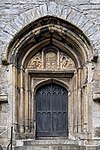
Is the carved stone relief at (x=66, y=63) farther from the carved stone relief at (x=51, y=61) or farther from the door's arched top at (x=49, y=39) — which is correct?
the door's arched top at (x=49, y=39)

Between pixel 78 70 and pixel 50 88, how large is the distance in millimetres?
1018

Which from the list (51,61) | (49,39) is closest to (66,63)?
(51,61)

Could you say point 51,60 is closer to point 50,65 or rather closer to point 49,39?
point 50,65

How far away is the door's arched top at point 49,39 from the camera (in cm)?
1123

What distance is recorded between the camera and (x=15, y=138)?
10992mm

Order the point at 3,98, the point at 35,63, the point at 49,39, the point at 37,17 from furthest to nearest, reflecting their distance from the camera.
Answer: the point at 35,63
the point at 49,39
the point at 37,17
the point at 3,98

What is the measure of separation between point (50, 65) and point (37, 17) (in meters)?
1.55

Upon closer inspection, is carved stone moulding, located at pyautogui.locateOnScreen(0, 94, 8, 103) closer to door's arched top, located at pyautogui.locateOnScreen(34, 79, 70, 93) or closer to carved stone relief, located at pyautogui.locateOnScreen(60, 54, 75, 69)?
door's arched top, located at pyautogui.locateOnScreen(34, 79, 70, 93)

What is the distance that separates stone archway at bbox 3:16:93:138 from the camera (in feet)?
37.0

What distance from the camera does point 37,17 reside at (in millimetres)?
11180

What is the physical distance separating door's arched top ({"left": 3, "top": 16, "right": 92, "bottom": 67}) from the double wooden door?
1043 mm

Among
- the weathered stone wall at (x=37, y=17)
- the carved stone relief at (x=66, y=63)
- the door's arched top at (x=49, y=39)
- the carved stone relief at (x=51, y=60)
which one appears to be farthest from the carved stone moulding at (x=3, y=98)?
the carved stone relief at (x=66, y=63)

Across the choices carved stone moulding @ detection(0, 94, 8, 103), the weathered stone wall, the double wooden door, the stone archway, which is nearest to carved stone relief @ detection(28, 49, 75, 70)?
the stone archway

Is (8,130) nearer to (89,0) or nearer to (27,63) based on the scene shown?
(27,63)
